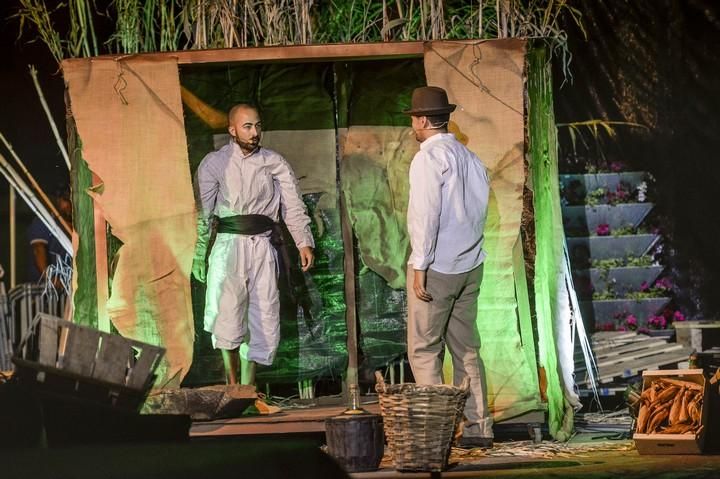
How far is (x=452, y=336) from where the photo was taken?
261 inches

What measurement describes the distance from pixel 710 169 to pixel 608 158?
0.71 meters

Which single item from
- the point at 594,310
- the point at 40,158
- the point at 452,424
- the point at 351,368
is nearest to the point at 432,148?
the point at 452,424

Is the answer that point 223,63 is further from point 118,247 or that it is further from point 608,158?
point 608,158

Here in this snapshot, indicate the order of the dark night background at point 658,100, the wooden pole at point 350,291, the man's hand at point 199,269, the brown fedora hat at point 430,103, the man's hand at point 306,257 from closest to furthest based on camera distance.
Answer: the brown fedora hat at point 430,103 → the man's hand at point 306,257 → the wooden pole at point 350,291 → the man's hand at point 199,269 → the dark night background at point 658,100

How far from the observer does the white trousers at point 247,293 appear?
771 centimetres

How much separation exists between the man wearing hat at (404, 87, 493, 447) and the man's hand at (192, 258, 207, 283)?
1942 mm

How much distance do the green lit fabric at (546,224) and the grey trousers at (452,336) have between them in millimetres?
673

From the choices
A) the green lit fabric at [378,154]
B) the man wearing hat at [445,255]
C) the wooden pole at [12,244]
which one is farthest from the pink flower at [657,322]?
the wooden pole at [12,244]

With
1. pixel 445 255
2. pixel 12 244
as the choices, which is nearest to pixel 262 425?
pixel 445 255

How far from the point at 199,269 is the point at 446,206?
7.33ft

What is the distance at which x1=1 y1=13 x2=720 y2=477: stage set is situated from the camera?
650 centimetres

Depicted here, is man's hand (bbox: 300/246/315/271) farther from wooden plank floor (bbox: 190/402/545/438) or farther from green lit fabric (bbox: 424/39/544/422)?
green lit fabric (bbox: 424/39/544/422)

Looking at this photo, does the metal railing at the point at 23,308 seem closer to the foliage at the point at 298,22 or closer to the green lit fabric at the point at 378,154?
the foliage at the point at 298,22

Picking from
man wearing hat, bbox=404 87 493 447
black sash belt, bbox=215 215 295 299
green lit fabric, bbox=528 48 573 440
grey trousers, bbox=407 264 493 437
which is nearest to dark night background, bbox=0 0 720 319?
green lit fabric, bbox=528 48 573 440
